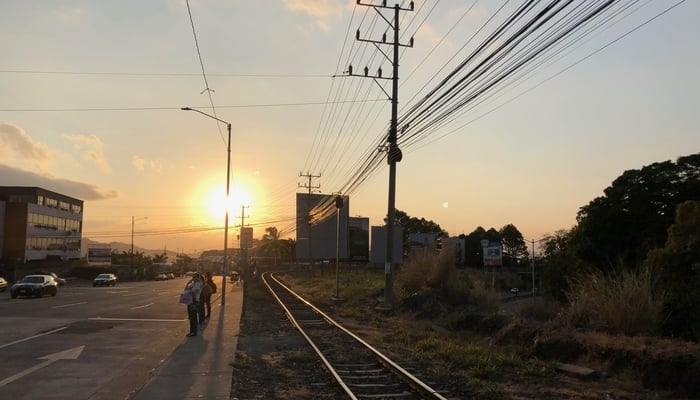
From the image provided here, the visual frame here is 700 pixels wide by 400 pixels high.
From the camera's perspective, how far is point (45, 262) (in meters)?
88.2

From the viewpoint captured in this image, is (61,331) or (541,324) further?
(61,331)

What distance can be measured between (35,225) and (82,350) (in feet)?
272

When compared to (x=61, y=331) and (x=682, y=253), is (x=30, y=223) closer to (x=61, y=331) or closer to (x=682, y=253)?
(x=61, y=331)

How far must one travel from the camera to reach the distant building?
83875mm

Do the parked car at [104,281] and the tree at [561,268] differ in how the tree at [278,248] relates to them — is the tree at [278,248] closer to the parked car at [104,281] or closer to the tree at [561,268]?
the parked car at [104,281]

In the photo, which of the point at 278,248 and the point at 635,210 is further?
the point at 278,248

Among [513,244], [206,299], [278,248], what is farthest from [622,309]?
[278,248]

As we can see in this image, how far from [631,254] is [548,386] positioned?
27.6m

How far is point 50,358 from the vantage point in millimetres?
12820

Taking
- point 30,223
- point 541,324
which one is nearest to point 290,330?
point 541,324

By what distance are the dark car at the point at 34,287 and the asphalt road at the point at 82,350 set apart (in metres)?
13.0

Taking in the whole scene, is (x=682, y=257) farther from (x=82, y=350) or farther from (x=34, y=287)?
(x=34, y=287)

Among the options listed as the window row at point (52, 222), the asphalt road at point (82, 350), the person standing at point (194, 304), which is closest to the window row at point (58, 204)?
the window row at point (52, 222)

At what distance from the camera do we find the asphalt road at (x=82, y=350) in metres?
9.96
